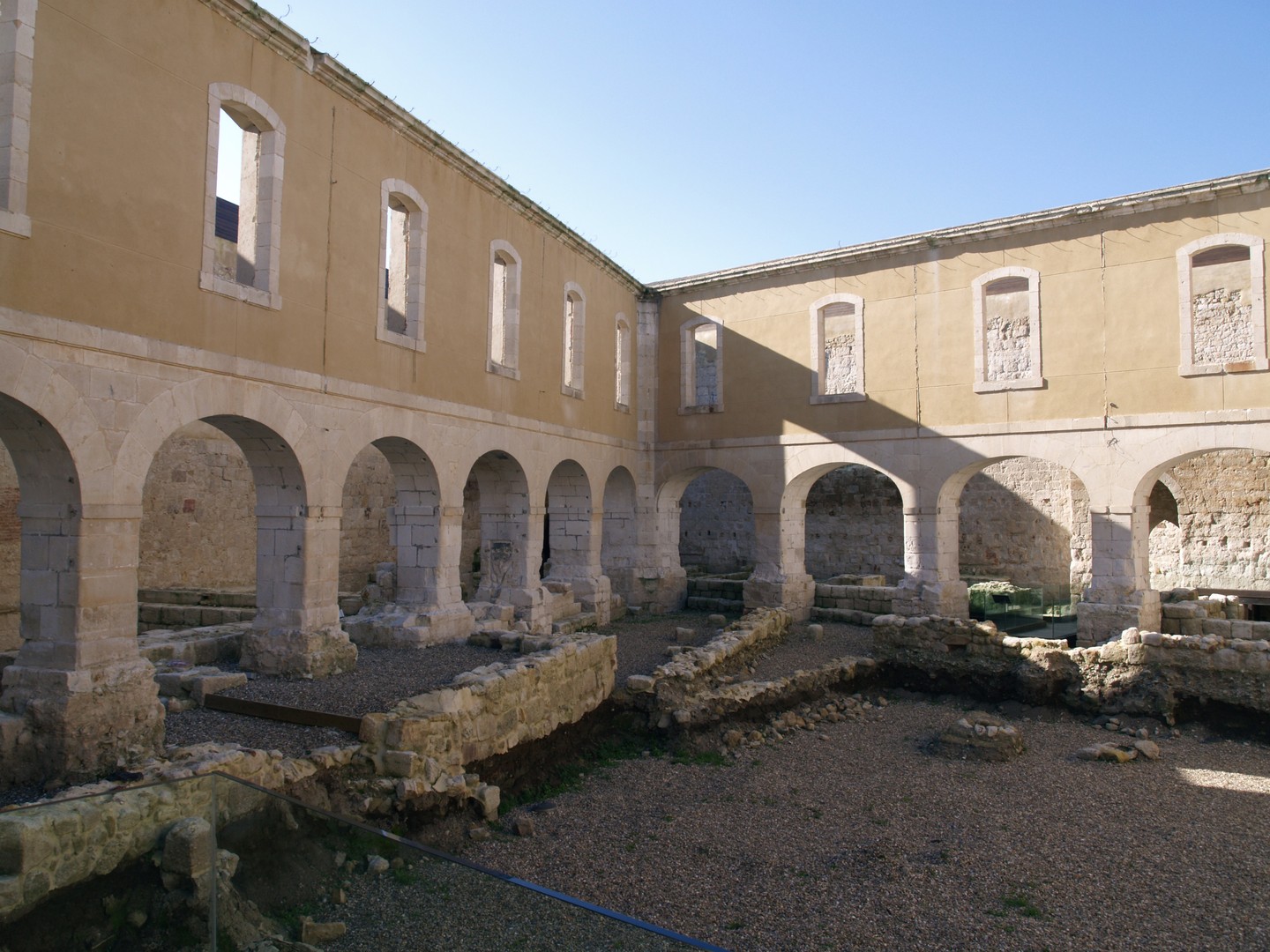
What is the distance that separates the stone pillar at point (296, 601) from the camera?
31.4 ft

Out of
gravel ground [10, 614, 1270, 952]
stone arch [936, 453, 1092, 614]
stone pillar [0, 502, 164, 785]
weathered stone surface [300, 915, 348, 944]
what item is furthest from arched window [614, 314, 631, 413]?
weathered stone surface [300, 915, 348, 944]

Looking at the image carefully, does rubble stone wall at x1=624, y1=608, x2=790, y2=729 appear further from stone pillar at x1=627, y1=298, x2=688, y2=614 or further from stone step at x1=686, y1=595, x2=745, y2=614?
stone pillar at x1=627, y1=298, x2=688, y2=614

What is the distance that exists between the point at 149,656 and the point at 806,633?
1089 cm

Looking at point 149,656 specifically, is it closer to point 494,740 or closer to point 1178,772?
point 494,740

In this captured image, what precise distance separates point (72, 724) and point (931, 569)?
1365 centimetres

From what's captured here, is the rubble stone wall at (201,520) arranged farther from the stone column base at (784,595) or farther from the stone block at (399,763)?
the stone block at (399,763)

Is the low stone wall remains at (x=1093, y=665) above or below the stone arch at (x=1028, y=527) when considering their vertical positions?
below

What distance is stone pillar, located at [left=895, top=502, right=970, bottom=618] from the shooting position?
611 inches

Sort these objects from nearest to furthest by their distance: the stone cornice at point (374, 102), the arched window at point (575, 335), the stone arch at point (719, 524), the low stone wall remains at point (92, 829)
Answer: the low stone wall remains at point (92, 829), the stone cornice at point (374, 102), the arched window at point (575, 335), the stone arch at point (719, 524)

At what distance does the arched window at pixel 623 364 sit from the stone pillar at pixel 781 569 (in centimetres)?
388

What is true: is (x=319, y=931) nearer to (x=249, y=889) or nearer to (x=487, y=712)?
(x=249, y=889)

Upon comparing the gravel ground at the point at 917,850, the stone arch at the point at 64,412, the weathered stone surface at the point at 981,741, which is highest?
the stone arch at the point at 64,412

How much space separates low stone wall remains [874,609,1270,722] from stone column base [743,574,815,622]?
3422mm

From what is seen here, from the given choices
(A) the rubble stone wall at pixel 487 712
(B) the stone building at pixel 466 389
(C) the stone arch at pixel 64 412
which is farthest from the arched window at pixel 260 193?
(A) the rubble stone wall at pixel 487 712
